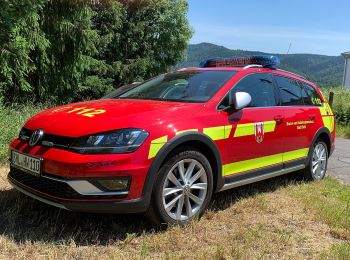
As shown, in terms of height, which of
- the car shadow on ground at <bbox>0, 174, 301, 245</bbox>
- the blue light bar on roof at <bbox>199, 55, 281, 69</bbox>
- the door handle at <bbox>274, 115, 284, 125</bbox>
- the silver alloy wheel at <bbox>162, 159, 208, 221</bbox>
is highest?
the blue light bar on roof at <bbox>199, 55, 281, 69</bbox>

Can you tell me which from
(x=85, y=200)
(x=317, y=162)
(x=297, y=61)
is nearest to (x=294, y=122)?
(x=317, y=162)

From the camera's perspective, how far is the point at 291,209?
509cm

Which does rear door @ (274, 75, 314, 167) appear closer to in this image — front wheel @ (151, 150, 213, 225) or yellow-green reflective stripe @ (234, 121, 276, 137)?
yellow-green reflective stripe @ (234, 121, 276, 137)

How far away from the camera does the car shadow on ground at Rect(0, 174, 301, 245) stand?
3.90m

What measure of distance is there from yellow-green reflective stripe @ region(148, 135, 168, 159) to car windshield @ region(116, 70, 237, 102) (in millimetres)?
892

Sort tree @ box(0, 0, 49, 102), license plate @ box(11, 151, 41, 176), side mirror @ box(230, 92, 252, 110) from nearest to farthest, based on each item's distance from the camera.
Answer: license plate @ box(11, 151, 41, 176), side mirror @ box(230, 92, 252, 110), tree @ box(0, 0, 49, 102)

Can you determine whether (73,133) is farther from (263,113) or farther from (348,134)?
(348,134)

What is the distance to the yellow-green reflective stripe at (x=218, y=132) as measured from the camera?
14.7ft

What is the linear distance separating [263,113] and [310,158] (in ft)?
5.04

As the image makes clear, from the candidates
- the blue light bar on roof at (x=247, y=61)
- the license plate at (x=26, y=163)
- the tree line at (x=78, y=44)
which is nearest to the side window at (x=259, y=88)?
the blue light bar on roof at (x=247, y=61)

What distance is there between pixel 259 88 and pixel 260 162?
2.97 feet

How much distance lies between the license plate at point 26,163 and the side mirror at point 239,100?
205 cm

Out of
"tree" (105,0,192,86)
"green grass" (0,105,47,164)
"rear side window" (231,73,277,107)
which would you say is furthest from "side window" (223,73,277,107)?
"tree" (105,0,192,86)

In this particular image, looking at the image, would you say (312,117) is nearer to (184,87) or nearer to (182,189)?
(184,87)
